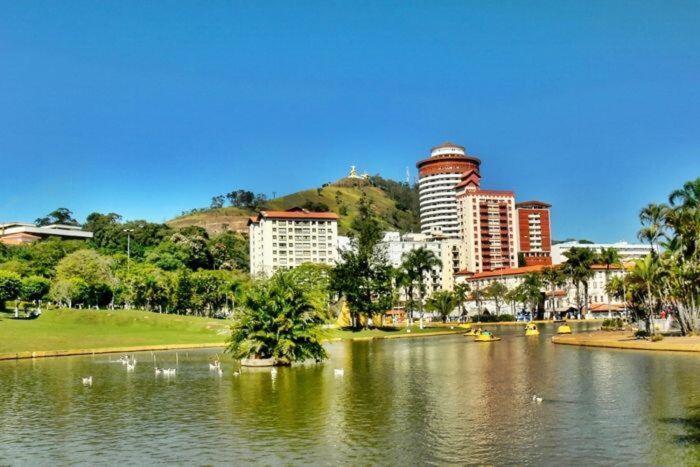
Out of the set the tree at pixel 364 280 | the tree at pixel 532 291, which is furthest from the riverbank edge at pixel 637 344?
the tree at pixel 532 291

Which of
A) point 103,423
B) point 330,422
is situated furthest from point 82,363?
point 330,422

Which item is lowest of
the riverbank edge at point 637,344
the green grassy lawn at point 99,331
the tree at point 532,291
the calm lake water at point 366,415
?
the calm lake water at point 366,415

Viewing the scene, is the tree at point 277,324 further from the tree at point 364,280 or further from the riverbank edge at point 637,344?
the tree at point 364,280

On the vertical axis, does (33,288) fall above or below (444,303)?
above

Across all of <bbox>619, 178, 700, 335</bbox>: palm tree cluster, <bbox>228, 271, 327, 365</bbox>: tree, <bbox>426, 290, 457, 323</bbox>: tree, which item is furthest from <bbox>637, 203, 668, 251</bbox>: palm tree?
<bbox>426, 290, 457, 323</bbox>: tree

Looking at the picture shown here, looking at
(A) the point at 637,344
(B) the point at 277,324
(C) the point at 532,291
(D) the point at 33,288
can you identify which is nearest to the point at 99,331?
(D) the point at 33,288

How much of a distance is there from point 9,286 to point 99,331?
2188cm

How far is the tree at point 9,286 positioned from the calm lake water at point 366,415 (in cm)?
5629

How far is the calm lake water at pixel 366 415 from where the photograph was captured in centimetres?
2548

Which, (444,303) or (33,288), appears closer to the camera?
(33,288)

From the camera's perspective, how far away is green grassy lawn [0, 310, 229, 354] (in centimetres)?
8162

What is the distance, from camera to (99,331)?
9950 centimetres

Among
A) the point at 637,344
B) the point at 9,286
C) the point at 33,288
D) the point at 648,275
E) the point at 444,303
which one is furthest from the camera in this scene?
the point at 444,303

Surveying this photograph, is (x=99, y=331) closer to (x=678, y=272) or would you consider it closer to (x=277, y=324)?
(x=277, y=324)
